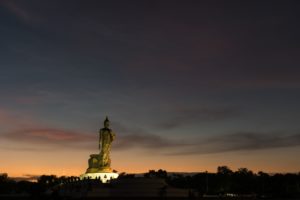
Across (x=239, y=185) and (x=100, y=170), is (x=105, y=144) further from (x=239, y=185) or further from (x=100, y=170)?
(x=239, y=185)

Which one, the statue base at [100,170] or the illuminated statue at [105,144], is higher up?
the illuminated statue at [105,144]

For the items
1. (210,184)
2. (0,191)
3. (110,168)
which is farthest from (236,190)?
(0,191)

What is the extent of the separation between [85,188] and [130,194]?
499 cm

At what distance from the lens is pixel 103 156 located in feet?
201

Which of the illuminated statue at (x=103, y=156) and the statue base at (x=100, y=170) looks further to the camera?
the illuminated statue at (x=103, y=156)

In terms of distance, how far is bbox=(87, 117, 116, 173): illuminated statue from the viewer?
6097cm

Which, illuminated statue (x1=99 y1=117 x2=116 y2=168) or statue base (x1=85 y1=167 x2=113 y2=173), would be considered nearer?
statue base (x1=85 y1=167 x2=113 y2=173)

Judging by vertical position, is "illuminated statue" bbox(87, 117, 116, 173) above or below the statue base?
above

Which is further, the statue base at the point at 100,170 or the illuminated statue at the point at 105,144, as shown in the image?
the illuminated statue at the point at 105,144

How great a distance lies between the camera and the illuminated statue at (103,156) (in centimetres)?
6097

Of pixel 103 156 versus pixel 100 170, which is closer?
pixel 100 170

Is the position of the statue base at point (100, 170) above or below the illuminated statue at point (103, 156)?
below

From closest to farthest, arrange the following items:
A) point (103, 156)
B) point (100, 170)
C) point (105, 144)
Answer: point (100, 170)
point (103, 156)
point (105, 144)

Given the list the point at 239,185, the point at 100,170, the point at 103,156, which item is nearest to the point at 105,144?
the point at 103,156
